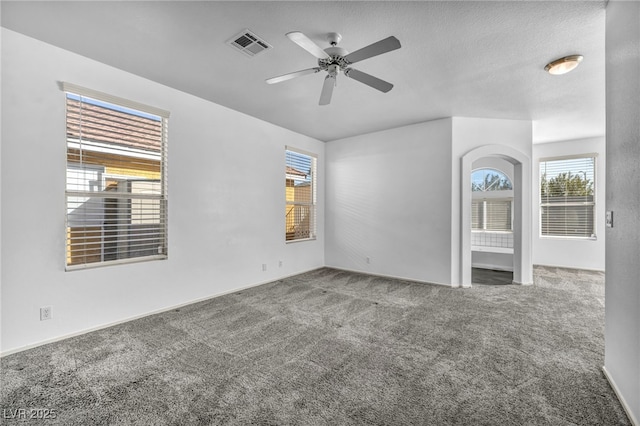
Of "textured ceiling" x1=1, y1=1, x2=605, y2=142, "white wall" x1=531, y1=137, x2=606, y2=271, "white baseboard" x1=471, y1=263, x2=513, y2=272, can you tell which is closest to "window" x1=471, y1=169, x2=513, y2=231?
"white wall" x1=531, y1=137, x2=606, y2=271

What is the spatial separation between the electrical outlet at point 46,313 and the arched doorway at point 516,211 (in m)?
5.17

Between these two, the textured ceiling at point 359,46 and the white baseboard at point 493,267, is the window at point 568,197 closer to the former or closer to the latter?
the white baseboard at point 493,267

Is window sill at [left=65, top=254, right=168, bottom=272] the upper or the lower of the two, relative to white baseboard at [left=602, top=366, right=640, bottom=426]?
upper

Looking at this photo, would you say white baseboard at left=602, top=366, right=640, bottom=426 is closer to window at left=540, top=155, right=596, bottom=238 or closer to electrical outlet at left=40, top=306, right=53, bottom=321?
electrical outlet at left=40, top=306, right=53, bottom=321

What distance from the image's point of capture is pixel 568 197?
614 cm

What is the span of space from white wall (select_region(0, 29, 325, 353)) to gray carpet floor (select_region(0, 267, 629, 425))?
297 millimetres

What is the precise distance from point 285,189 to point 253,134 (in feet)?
3.78

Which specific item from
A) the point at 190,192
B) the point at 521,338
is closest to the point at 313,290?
the point at 190,192

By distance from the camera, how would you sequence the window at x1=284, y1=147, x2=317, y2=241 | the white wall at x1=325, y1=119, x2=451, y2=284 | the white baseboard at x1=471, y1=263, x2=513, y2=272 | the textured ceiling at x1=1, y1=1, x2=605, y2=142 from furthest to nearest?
the white baseboard at x1=471, y1=263, x2=513, y2=272 < the window at x1=284, y1=147, x2=317, y2=241 < the white wall at x1=325, y1=119, x2=451, y2=284 < the textured ceiling at x1=1, y1=1, x2=605, y2=142

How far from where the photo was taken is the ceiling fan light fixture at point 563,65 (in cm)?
280

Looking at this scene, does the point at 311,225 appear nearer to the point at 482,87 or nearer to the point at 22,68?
the point at 482,87

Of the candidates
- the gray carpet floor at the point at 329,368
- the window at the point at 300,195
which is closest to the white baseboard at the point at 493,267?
the gray carpet floor at the point at 329,368

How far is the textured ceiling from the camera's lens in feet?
7.20

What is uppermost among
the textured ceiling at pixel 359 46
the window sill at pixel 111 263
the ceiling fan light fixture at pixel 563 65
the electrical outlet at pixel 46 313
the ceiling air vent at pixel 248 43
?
the textured ceiling at pixel 359 46
